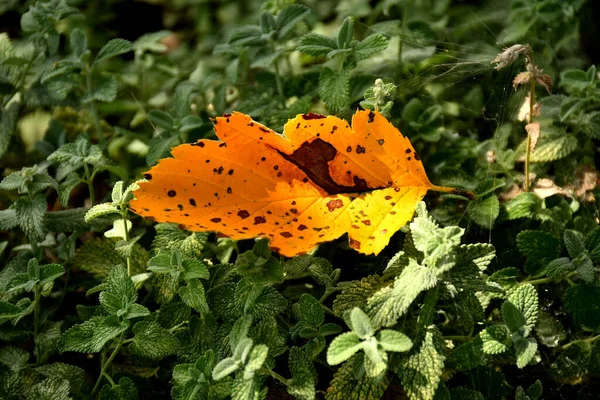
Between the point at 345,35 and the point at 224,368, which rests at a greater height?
the point at 345,35

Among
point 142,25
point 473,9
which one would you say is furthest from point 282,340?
point 142,25

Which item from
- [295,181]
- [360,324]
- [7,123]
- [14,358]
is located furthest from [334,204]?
[7,123]

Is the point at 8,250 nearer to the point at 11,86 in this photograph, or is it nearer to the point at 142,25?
the point at 11,86

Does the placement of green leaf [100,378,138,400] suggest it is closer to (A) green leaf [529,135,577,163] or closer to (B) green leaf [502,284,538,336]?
(B) green leaf [502,284,538,336]

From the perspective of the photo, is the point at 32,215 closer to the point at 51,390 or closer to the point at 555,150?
the point at 51,390

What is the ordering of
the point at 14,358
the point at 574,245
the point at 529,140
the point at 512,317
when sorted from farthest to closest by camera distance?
the point at 529,140 → the point at 14,358 → the point at 574,245 → the point at 512,317

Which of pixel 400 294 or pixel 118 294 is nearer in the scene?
pixel 400 294
